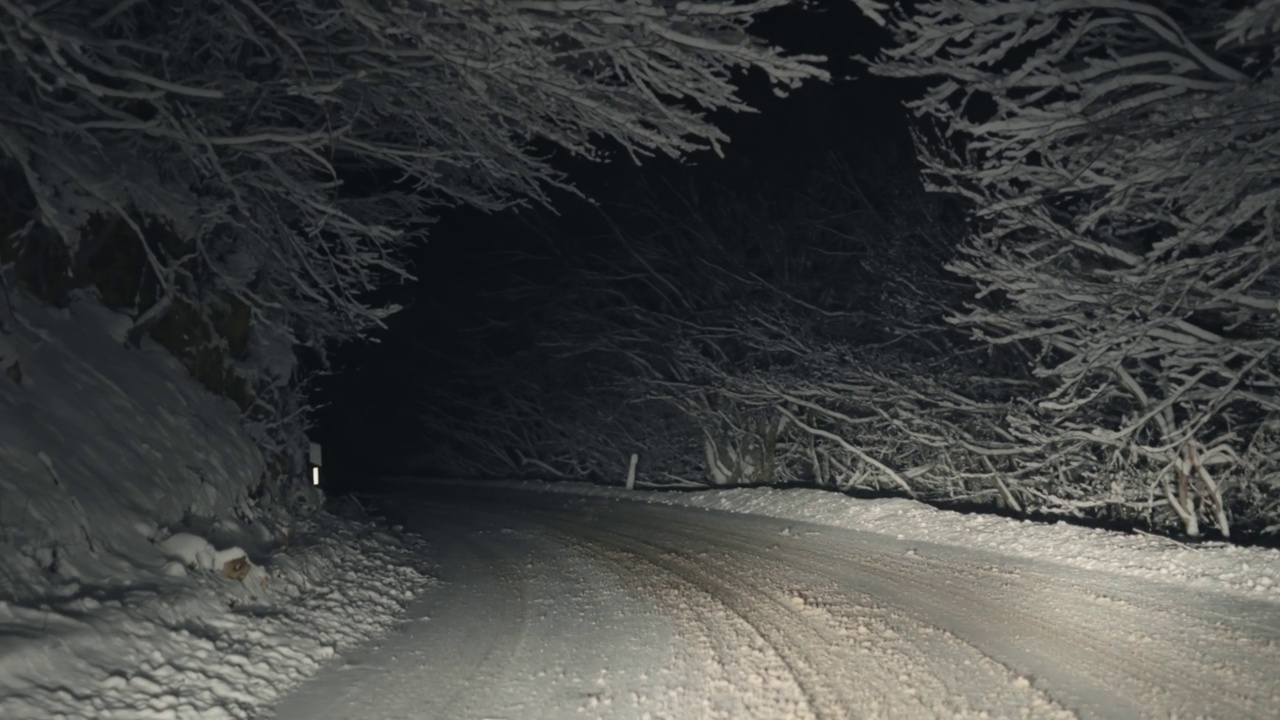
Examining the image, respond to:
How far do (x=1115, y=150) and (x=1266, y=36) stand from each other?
1417 mm

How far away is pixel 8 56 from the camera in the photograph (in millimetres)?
5832

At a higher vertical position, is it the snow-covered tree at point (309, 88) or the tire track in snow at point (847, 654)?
the snow-covered tree at point (309, 88)

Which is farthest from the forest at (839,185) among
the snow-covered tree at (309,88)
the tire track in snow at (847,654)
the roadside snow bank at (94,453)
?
the tire track in snow at (847,654)

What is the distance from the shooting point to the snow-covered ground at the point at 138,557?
194 inches

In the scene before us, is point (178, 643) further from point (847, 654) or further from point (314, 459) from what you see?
point (314, 459)

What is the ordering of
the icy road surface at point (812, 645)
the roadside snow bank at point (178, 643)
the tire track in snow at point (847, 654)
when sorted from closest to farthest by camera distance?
the roadside snow bank at point (178, 643) → the tire track in snow at point (847, 654) → the icy road surface at point (812, 645)

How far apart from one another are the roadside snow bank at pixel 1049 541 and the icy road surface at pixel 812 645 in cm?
33

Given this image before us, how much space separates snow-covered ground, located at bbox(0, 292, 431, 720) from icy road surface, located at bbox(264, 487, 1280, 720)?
0.58m

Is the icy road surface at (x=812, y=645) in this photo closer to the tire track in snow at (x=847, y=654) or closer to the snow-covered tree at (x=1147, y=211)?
the tire track in snow at (x=847, y=654)

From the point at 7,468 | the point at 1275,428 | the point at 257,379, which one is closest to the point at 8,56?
the point at 7,468

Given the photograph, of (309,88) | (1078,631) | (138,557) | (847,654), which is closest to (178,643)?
(138,557)

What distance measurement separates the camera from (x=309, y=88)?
600 cm

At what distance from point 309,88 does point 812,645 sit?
4945 millimetres

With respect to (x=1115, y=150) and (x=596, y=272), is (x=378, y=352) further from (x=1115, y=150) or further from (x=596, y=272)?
(x=1115, y=150)
